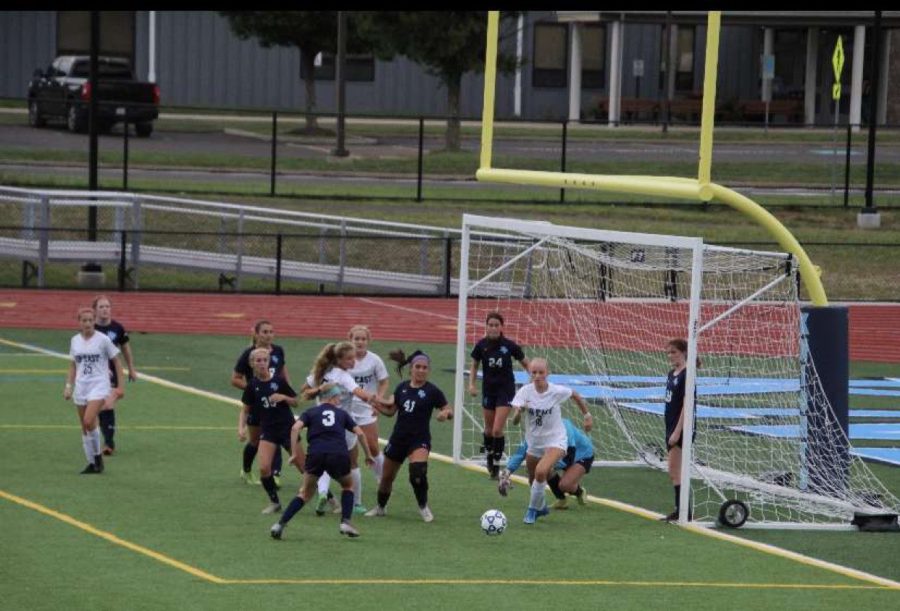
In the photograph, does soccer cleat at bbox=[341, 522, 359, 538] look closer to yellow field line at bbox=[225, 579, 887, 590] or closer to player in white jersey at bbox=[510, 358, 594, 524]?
yellow field line at bbox=[225, 579, 887, 590]

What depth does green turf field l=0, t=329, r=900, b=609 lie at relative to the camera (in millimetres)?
11383

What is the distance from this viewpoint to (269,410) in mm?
14727

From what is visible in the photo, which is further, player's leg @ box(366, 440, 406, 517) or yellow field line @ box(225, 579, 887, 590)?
player's leg @ box(366, 440, 406, 517)

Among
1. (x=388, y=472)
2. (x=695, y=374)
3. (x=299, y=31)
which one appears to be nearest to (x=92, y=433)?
(x=388, y=472)

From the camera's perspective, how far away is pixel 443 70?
1875 inches

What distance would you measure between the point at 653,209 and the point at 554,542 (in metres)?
27.9

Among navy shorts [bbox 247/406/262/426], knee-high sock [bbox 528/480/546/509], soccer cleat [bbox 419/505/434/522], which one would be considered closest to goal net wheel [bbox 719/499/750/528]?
knee-high sock [bbox 528/480/546/509]

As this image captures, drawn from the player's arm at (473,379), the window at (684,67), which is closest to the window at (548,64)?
the window at (684,67)

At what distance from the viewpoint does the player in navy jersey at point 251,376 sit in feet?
49.7

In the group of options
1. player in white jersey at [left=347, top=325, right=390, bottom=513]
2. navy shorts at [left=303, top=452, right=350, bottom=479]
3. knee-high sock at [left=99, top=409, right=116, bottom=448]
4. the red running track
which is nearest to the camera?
navy shorts at [left=303, top=452, right=350, bottom=479]

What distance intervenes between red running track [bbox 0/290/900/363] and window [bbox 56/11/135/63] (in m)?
31.0

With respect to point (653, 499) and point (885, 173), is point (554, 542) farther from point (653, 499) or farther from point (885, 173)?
point (885, 173)

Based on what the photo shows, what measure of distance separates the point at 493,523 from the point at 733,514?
243 cm

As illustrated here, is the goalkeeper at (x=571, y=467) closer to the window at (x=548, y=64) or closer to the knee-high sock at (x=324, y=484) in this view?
the knee-high sock at (x=324, y=484)
